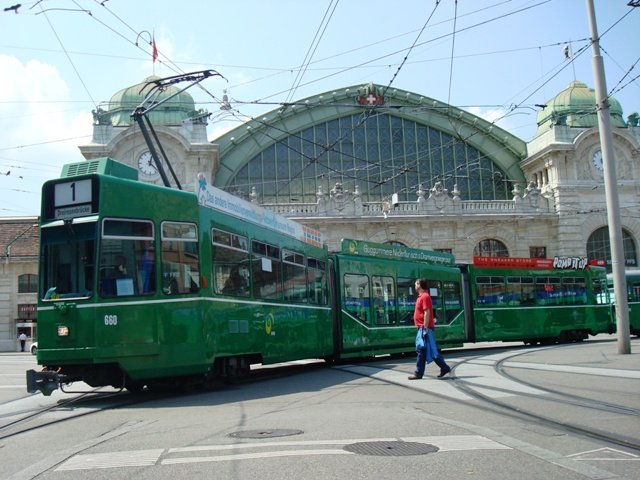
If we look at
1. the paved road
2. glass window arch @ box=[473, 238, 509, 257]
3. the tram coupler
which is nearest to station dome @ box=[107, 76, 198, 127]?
glass window arch @ box=[473, 238, 509, 257]

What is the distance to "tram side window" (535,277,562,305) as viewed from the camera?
90.3 feet

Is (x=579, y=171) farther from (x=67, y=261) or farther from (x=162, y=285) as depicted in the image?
(x=67, y=261)

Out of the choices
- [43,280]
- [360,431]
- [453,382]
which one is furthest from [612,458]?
[43,280]

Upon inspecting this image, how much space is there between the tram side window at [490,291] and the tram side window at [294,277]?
34.9 ft

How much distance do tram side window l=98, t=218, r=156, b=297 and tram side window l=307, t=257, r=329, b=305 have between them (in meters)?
6.30

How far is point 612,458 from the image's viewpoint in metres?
5.96

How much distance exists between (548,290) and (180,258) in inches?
782

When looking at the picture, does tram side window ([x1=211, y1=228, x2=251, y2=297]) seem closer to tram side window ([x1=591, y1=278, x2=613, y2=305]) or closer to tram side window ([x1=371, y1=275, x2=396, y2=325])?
tram side window ([x1=371, y1=275, x2=396, y2=325])

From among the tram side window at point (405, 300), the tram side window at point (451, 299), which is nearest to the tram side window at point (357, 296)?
the tram side window at point (405, 300)

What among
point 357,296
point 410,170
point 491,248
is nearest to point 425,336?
point 357,296

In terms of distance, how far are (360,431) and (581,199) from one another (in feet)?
146

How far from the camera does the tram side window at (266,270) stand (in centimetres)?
1377

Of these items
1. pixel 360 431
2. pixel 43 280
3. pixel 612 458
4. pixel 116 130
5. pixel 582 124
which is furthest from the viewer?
pixel 582 124

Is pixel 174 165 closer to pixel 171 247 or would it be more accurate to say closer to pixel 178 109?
pixel 178 109
